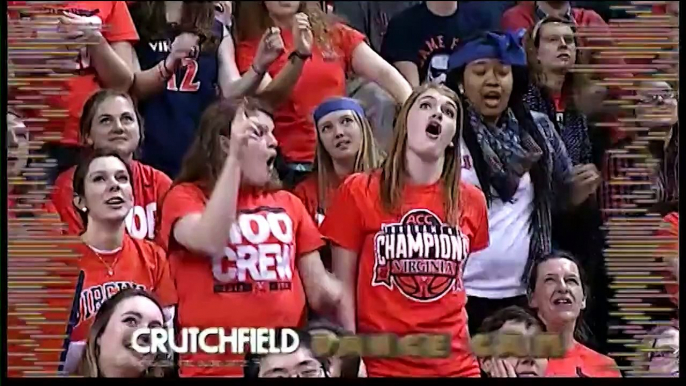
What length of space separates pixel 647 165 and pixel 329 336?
3.16ft

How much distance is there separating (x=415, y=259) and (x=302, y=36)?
0.66 m

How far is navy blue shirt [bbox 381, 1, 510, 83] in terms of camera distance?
11.3ft

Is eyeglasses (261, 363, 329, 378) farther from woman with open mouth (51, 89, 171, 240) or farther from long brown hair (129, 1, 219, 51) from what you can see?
long brown hair (129, 1, 219, 51)

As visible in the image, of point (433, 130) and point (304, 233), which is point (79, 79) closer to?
point (304, 233)

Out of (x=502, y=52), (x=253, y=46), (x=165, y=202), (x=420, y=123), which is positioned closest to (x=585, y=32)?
(x=502, y=52)

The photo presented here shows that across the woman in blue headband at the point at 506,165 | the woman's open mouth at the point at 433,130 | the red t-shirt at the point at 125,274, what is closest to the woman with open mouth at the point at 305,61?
the woman's open mouth at the point at 433,130

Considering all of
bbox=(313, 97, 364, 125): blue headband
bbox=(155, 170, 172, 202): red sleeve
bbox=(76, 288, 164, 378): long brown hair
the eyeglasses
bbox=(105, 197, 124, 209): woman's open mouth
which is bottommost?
the eyeglasses

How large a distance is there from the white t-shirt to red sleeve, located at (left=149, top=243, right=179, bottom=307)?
789 millimetres

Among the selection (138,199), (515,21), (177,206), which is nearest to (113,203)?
(138,199)

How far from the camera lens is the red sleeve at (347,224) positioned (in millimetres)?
3406

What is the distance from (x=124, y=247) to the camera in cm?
341

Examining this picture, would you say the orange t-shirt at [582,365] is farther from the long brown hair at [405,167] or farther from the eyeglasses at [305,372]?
the eyeglasses at [305,372]

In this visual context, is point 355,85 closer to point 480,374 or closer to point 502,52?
point 502,52

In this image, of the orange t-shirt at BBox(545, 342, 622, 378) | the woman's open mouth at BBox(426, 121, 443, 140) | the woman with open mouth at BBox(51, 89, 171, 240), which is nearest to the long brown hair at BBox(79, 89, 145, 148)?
the woman with open mouth at BBox(51, 89, 171, 240)
